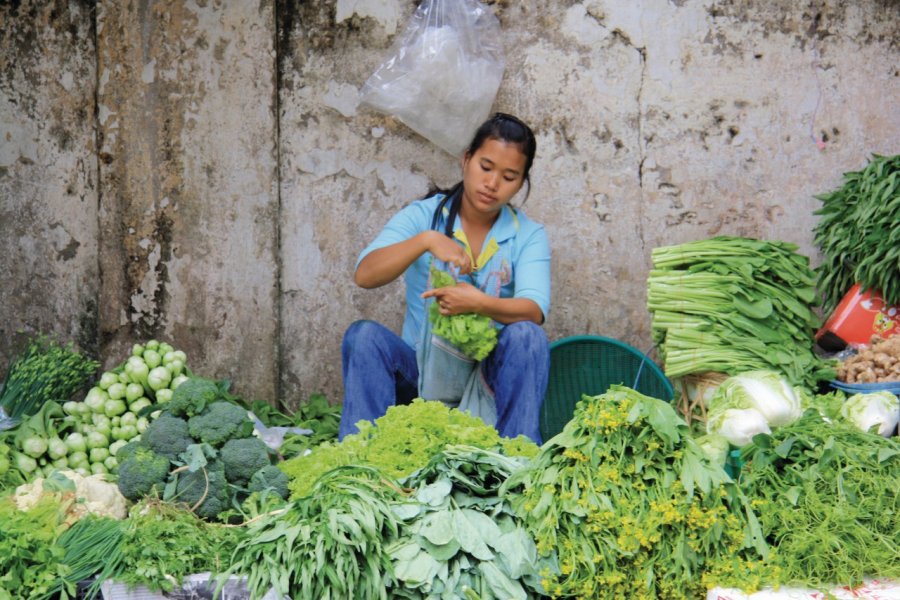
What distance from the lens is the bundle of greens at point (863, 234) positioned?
4270 mm

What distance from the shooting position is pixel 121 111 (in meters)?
5.00

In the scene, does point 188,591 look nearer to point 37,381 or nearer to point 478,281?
point 37,381

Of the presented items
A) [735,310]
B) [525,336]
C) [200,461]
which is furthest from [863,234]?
[200,461]

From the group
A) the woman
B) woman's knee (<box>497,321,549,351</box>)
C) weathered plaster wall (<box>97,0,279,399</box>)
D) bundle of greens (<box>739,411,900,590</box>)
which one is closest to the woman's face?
the woman

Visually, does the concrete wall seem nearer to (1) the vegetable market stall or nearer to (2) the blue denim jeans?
(2) the blue denim jeans

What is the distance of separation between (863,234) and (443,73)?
6.67ft

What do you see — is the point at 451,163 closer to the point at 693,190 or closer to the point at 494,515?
the point at 693,190

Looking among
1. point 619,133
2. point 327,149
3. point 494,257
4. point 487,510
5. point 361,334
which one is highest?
point 619,133

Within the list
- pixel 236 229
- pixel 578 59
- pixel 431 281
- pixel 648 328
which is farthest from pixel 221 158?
pixel 648 328

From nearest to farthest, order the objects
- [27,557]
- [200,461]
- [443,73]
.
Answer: [27,557] < [200,461] < [443,73]

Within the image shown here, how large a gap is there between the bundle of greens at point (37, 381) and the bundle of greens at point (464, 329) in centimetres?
163

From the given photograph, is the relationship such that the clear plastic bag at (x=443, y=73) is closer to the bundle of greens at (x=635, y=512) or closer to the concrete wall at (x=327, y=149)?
the concrete wall at (x=327, y=149)

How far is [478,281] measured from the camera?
4.39 metres

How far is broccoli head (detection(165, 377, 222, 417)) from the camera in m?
3.90
